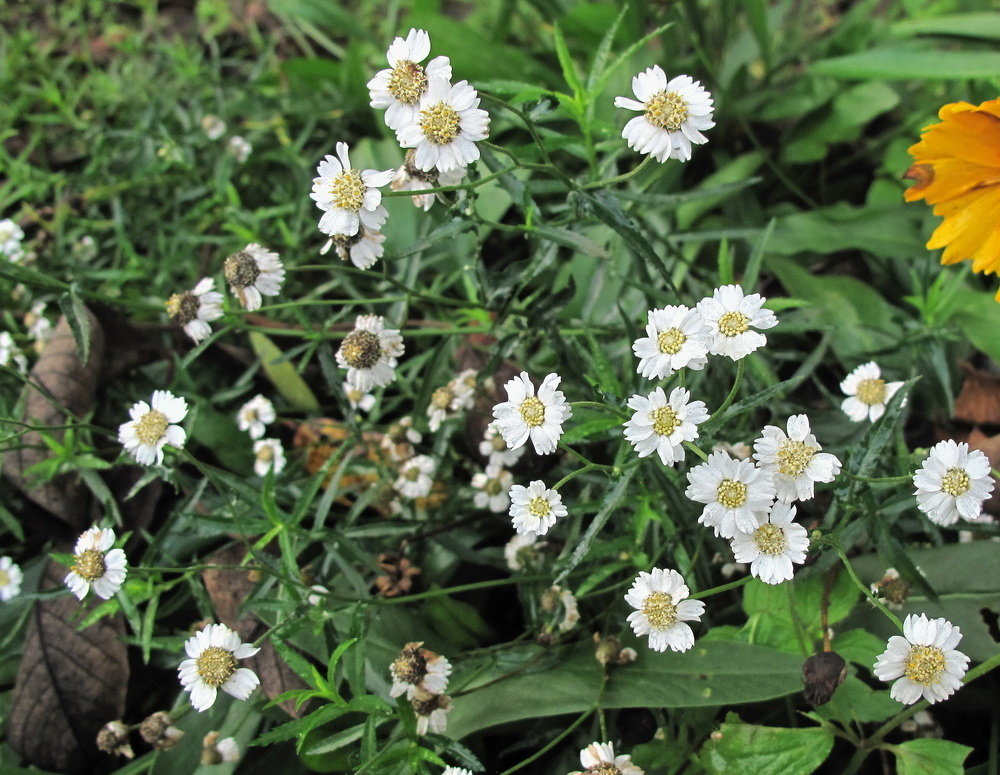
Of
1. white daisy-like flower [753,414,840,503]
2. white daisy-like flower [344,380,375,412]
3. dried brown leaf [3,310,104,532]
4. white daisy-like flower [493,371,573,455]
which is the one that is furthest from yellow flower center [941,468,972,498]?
dried brown leaf [3,310,104,532]

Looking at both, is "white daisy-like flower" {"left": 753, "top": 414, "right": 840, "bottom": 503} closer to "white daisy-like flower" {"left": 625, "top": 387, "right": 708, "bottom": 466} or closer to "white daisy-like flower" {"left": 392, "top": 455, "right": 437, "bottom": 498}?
"white daisy-like flower" {"left": 625, "top": 387, "right": 708, "bottom": 466}

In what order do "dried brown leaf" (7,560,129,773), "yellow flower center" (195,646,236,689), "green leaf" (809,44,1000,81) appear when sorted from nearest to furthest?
"yellow flower center" (195,646,236,689), "dried brown leaf" (7,560,129,773), "green leaf" (809,44,1000,81)

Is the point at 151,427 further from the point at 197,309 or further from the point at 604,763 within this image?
the point at 604,763

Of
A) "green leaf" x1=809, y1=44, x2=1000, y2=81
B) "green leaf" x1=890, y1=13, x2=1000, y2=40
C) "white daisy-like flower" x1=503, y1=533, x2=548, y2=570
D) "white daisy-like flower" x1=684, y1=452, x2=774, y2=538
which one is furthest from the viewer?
"green leaf" x1=890, y1=13, x2=1000, y2=40

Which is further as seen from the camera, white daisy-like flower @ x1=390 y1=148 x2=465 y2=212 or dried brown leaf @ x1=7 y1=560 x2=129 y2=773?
dried brown leaf @ x1=7 y1=560 x2=129 y2=773

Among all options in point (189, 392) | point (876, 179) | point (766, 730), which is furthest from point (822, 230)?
point (189, 392)

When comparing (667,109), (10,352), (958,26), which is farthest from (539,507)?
(958,26)
